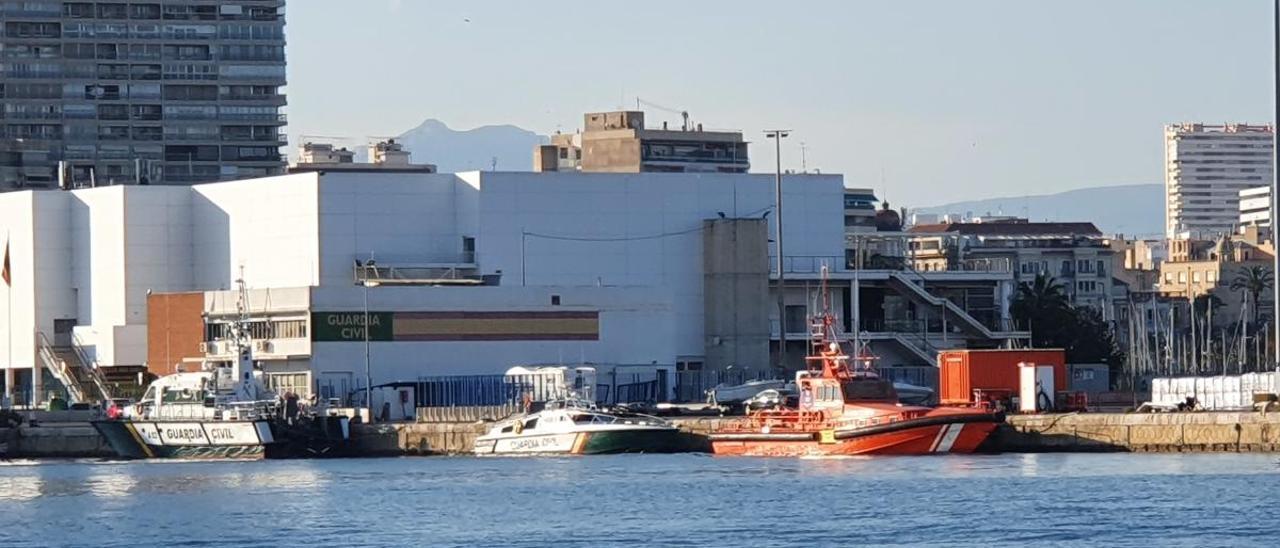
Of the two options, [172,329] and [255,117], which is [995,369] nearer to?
[172,329]

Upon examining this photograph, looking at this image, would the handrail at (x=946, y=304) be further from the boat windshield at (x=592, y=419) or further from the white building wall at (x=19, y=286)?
the white building wall at (x=19, y=286)

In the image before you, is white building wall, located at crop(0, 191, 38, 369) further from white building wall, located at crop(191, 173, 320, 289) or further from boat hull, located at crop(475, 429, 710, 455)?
boat hull, located at crop(475, 429, 710, 455)

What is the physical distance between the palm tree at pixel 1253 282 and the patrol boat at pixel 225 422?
98313mm

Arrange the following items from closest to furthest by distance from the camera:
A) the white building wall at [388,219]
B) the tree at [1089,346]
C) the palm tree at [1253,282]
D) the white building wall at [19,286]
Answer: the white building wall at [388,219], the white building wall at [19,286], the tree at [1089,346], the palm tree at [1253,282]

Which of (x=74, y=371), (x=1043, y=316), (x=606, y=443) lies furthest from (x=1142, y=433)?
(x=74, y=371)

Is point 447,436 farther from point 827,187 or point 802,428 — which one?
point 827,187

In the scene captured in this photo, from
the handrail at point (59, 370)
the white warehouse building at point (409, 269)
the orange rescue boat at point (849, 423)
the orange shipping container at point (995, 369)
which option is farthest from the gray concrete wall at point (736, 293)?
the orange rescue boat at point (849, 423)

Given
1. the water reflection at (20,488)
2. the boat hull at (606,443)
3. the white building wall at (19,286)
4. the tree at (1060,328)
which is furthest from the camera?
the tree at (1060,328)

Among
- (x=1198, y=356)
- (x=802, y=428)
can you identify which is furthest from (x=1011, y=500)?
(x=1198, y=356)

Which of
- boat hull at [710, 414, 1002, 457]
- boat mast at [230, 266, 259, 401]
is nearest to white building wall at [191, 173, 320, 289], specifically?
boat mast at [230, 266, 259, 401]

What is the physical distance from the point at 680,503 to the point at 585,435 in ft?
77.2

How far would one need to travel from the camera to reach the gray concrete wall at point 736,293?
118312 millimetres

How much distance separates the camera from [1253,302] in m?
185

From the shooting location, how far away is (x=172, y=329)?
115 m
